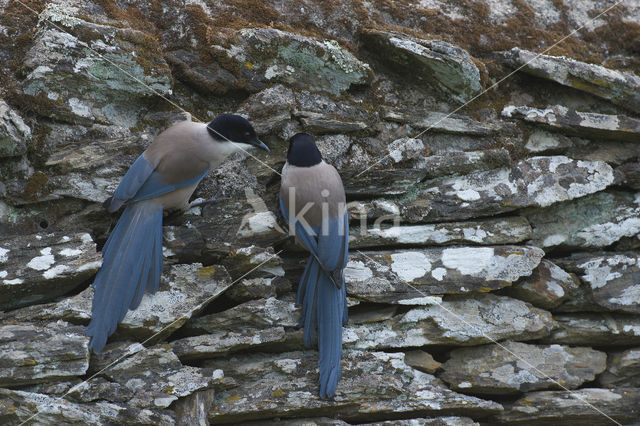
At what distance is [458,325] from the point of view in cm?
421

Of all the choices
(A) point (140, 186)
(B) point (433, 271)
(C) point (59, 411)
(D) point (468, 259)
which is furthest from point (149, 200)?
(D) point (468, 259)

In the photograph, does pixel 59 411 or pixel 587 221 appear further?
pixel 587 221

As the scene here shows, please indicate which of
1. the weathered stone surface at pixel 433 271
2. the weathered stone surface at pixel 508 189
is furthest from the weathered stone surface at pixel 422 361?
the weathered stone surface at pixel 508 189

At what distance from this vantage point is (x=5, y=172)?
3.94 m

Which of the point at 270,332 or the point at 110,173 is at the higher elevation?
the point at 110,173

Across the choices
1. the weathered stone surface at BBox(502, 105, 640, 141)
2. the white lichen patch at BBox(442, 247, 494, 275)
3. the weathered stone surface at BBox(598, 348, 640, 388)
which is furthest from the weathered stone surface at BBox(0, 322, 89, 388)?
the weathered stone surface at BBox(502, 105, 640, 141)

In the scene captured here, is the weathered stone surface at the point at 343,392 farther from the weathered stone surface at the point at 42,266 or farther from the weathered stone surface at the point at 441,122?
the weathered stone surface at the point at 441,122

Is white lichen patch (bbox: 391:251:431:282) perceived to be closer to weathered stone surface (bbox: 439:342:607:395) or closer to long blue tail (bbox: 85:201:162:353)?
weathered stone surface (bbox: 439:342:607:395)

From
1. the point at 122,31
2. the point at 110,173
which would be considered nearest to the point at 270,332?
the point at 110,173

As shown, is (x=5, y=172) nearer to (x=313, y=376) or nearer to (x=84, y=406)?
(x=84, y=406)

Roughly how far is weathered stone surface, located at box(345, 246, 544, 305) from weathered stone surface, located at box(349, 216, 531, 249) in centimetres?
7

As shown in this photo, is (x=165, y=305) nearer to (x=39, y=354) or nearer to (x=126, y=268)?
(x=126, y=268)

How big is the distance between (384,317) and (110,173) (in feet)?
6.87

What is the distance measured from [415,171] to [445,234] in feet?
1.70
